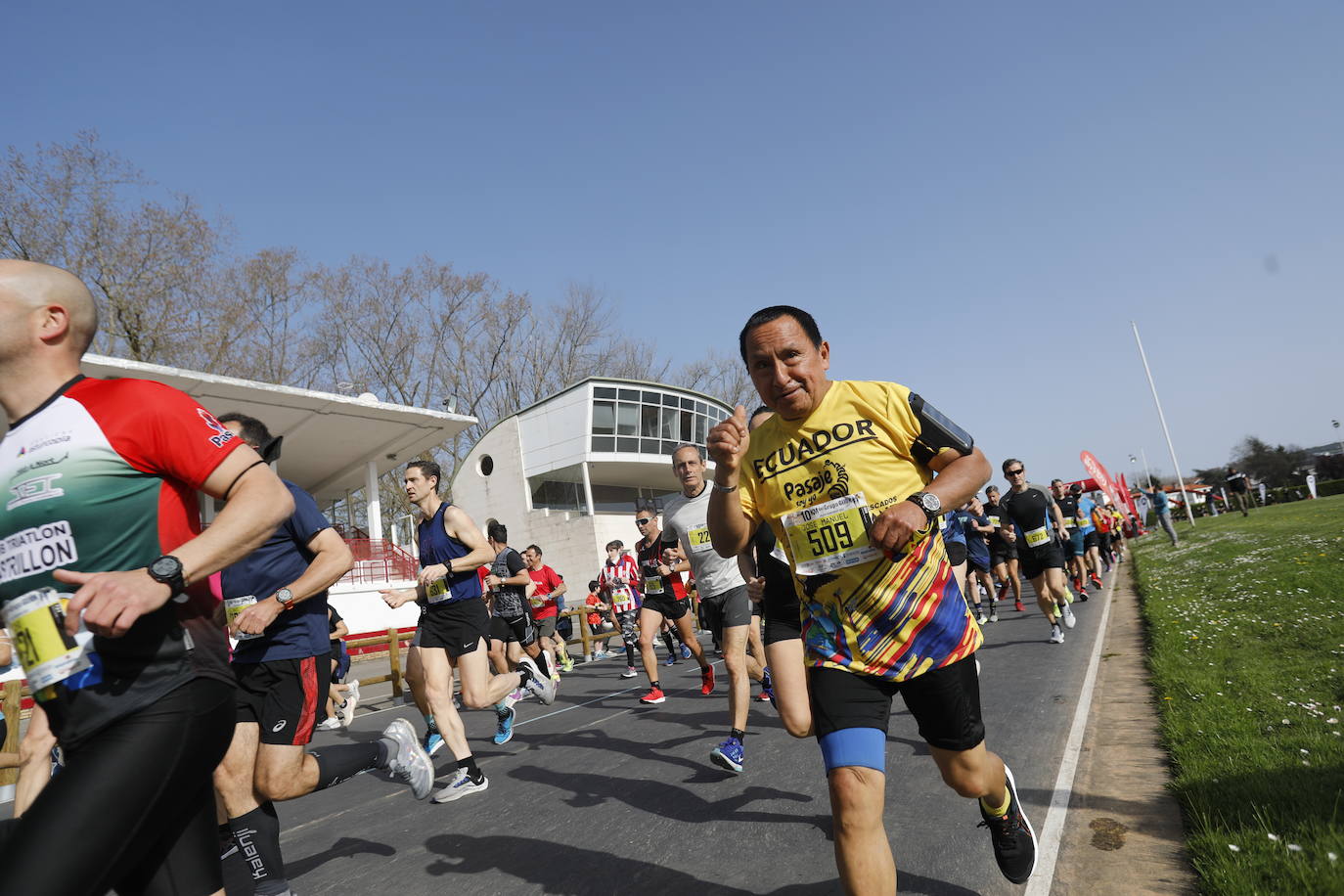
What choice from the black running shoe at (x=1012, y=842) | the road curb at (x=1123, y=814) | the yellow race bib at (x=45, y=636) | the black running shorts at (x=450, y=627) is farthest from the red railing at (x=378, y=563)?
the yellow race bib at (x=45, y=636)

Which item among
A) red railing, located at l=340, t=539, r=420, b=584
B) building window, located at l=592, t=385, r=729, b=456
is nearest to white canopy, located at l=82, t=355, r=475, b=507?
red railing, located at l=340, t=539, r=420, b=584

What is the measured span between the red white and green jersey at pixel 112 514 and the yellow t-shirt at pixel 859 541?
5.96 ft

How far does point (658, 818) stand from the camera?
4684 millimetres

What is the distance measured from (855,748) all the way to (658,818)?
2.54 m

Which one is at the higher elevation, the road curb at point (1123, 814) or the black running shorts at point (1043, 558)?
the black running shorts at point (1043, 558)

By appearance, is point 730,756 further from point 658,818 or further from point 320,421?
point 320,421

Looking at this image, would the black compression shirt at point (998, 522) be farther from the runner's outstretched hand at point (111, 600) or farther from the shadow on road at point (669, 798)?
the runner's outstretched hand at point (111, 600)

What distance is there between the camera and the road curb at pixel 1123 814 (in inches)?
125

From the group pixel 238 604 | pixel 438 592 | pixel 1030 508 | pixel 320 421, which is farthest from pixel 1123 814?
pixel 320 421

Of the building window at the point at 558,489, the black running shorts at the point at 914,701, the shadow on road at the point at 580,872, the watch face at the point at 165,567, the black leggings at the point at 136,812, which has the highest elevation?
the building window at the point at 558,489

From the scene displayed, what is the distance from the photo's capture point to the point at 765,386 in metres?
2.95

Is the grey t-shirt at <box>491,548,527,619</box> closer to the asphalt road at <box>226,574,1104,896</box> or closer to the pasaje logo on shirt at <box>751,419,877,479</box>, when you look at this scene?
the asphalt road at <box>226,574,1104,896</box>

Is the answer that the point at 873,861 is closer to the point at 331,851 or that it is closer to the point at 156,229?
the point at 331,851

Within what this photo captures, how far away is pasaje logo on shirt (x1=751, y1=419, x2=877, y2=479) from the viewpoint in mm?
2906
